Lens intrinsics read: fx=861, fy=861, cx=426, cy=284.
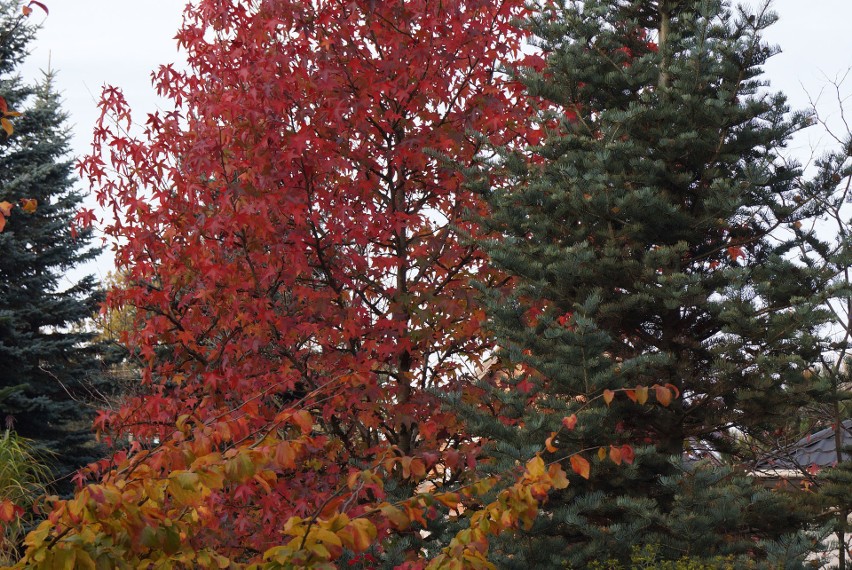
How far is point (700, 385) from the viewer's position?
659 cm

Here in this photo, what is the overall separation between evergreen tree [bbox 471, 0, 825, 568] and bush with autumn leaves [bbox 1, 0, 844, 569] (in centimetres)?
3

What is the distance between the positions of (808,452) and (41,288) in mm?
14026

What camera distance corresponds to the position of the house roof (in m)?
8.27

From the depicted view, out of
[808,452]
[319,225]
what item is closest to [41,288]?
[319,225]

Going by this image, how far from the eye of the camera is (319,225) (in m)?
7.28

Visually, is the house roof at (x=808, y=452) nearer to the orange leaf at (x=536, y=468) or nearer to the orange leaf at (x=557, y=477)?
the orange leaf at (x=557, y=477)

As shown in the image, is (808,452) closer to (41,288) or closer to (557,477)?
(557,477)

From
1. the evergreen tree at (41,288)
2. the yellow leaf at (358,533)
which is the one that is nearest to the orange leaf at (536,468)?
the yellow leaf at (358,533)

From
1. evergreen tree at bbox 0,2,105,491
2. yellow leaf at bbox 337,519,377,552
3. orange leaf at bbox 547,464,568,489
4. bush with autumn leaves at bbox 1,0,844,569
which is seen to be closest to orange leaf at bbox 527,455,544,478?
orange leaf at bbox 547,464,568,489

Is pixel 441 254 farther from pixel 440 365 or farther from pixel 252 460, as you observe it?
pixel 252 460

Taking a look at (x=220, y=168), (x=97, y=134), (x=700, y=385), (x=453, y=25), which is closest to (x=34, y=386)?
(x=97, y=134)

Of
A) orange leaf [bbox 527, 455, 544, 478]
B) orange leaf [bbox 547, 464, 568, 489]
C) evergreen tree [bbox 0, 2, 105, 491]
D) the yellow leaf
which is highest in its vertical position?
evergreen tree [bbox 0, 2, 105, 491]

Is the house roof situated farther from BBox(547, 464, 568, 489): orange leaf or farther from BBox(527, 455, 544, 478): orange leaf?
BBox(527, 455, 544, 478): orange leaf

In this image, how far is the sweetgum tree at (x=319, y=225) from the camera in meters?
6.75
